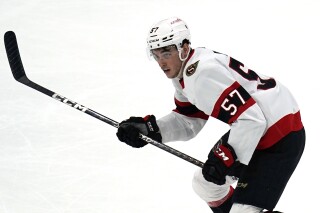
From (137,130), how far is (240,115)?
2.35 feet

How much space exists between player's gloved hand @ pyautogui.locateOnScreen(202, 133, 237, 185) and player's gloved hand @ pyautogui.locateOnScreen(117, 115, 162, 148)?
53 cm

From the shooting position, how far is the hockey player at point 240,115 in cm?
284

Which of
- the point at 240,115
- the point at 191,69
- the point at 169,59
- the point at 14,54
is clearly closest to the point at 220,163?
the point at 240,115

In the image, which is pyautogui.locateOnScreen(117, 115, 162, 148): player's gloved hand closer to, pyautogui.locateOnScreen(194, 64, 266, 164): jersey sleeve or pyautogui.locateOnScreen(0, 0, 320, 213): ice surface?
pyautogui.locateOnScreen(0, 0, 320, 213): ice surface

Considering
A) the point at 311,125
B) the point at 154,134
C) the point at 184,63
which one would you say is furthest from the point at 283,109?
the point at 311,125

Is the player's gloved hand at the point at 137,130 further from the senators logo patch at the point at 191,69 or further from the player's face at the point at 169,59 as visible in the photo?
the senators logo patch at the point at 191,69

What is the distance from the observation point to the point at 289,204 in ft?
12.2

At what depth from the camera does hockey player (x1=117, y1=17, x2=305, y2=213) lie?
9.33ft

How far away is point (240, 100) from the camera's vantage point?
111 inches

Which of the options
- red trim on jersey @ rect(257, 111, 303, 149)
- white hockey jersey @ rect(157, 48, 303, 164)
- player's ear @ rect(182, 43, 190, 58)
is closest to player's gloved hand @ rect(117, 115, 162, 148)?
white hockey jersey @ rect(157, 48, 303, 164)

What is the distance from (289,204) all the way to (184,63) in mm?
1133

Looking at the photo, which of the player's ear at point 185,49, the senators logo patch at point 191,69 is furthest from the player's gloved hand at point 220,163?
the player's ear at point 185,49

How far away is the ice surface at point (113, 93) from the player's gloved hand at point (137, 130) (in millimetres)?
478

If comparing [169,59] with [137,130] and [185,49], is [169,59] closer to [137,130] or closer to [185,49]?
[185,49]
